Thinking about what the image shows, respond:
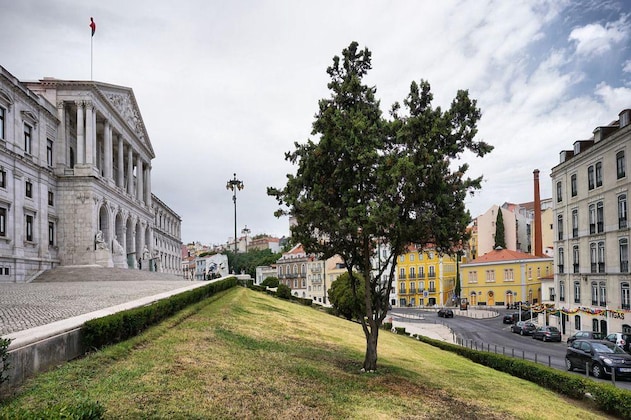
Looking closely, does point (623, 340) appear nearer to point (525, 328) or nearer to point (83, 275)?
point (525, 328)

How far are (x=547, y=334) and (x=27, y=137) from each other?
45.4 m

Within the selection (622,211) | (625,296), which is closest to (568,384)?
(625,296)

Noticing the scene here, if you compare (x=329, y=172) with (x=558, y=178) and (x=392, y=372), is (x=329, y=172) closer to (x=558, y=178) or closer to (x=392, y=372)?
(x=392, y=372)

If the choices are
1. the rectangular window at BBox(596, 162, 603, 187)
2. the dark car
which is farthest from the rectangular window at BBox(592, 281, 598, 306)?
the dark car

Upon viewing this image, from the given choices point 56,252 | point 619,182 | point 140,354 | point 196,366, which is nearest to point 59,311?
point 140,354

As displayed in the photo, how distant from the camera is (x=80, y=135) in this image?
45594mm

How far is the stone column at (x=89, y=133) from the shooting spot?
1796 inches

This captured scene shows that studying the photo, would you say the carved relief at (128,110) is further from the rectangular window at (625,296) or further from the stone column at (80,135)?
the rectangular window at (625,296)

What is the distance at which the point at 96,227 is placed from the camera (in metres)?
45.8

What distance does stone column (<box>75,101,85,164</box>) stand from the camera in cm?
4534

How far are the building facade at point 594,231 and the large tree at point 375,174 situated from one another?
27149 mm

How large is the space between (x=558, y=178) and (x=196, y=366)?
4285cm

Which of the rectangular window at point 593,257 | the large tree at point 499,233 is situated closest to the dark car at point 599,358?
the rectangular window at point 593,257

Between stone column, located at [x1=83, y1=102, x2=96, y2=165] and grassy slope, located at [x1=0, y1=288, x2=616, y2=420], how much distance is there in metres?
34.5
